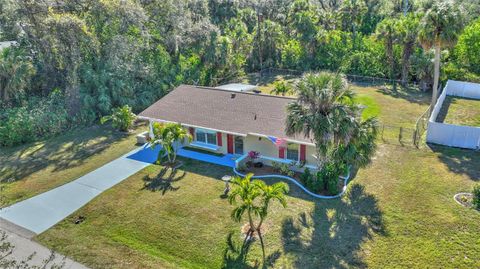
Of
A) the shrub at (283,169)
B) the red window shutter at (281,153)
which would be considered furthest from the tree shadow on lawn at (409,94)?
the shrub at (283,169)

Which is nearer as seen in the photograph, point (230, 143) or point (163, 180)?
point (163, 180)

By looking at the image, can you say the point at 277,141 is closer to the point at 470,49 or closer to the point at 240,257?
the point at 240,257

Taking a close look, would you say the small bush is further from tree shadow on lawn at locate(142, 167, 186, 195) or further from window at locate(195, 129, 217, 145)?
tree shadow on lawn at locate(142, 167, 186, 195)

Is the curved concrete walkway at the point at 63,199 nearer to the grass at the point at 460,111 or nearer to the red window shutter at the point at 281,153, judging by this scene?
the red window shutter at the point at 281,153

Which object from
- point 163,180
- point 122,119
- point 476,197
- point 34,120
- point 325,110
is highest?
point 325,110

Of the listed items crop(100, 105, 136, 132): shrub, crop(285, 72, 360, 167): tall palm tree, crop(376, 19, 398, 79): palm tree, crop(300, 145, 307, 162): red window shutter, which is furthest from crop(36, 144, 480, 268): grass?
crop(376, 19, 398, 79): palm tree

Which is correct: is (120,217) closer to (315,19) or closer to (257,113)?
(257,113)

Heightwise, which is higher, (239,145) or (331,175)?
(239,145)

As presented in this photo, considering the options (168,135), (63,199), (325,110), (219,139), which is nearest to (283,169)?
(219,139)
